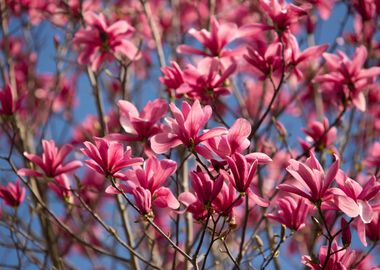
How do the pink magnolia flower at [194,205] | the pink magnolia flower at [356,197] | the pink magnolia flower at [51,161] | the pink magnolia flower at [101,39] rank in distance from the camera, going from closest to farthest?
the pink magnolia flower at [356,197]
the pink magnolia flower at [194,205]
the pink magnolia flower at [51,161]
the pink magnolia flower at [101,39]

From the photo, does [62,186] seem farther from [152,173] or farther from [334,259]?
[334,259]

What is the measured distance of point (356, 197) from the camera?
1.68 meters

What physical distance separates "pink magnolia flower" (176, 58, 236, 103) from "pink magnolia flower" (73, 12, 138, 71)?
0.42m

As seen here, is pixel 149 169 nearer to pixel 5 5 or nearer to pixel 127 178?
pixel 127 178

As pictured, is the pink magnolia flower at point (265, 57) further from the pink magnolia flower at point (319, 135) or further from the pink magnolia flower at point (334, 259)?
the pink magnolia flower at point (334, 259)

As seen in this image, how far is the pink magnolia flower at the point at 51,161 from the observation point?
217cm

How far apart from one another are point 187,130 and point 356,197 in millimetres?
528

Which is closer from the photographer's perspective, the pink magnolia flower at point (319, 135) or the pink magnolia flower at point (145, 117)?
the pink magnolia flower at point (145, 117)

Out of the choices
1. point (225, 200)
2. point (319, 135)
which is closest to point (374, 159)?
point (319, 135)

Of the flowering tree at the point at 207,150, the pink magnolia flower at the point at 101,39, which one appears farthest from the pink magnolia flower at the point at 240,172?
the pink magnolia flower at the point at 101,39

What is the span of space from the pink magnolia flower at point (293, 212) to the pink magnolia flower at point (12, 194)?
0.99 meters

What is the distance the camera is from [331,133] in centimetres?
250

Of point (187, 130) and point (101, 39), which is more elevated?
point (101, 39)

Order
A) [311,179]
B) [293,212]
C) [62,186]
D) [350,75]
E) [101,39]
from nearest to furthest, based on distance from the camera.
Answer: [311,179] < [293,212] < [62,186] < [350,75] < [101,39]
